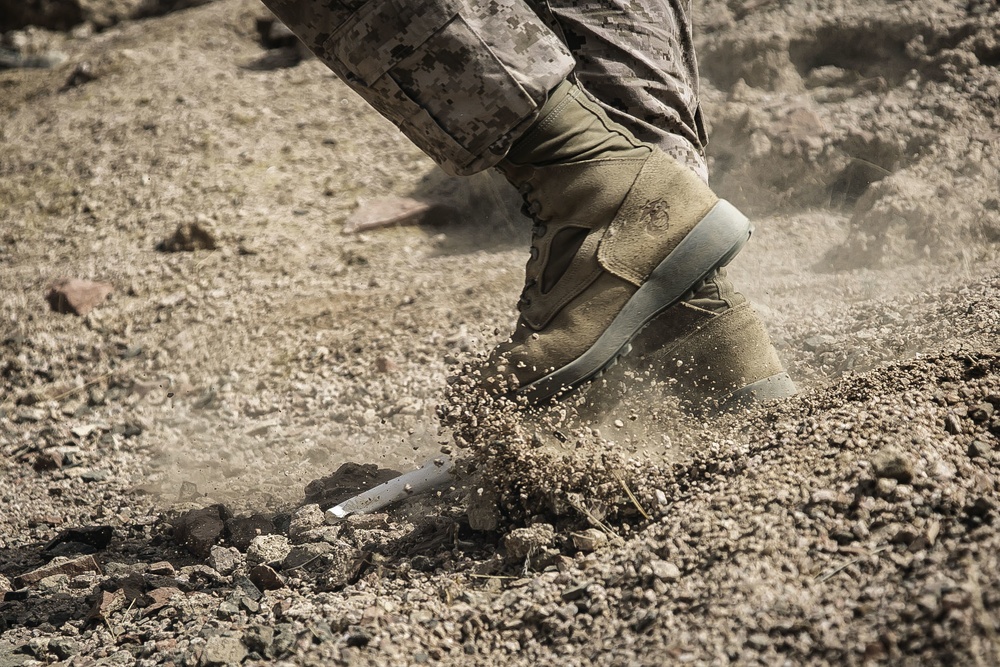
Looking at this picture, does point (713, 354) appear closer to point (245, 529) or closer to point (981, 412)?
point (981, 412)

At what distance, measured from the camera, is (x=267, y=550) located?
1782 mm

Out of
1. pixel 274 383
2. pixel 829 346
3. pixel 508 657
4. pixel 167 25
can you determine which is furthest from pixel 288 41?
pixel 508 657

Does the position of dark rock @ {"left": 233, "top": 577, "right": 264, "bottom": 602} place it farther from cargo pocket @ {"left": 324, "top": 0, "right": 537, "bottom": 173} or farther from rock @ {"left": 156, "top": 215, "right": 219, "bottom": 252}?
rock @ {"left": 156, "top": 215, "right": 219, "bottom": 252}

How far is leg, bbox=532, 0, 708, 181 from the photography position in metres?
1.89

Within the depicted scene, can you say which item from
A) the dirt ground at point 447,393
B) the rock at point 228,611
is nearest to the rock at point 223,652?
the dirt ground at point 447,393

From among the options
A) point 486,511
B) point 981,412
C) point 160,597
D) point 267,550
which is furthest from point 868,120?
point 160,597

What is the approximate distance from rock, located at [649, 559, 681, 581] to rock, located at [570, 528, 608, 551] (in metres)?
0.18

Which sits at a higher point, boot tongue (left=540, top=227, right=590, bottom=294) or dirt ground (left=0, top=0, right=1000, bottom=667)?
boot tongue (left=540, top=227, right=590, bottom=294)

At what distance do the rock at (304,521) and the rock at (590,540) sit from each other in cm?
63

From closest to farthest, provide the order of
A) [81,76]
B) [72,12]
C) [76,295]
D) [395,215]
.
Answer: [76,295], [395,215], [81,76], [72,12]

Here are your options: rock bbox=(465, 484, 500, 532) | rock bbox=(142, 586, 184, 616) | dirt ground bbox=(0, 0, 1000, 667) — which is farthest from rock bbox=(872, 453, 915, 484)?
rock bbox=(142, 586, 184, 616)

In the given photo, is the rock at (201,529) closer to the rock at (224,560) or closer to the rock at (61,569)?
the rock at (224,560)

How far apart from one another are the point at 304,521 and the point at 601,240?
85 centimetres

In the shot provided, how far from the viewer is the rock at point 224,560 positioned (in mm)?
1771
